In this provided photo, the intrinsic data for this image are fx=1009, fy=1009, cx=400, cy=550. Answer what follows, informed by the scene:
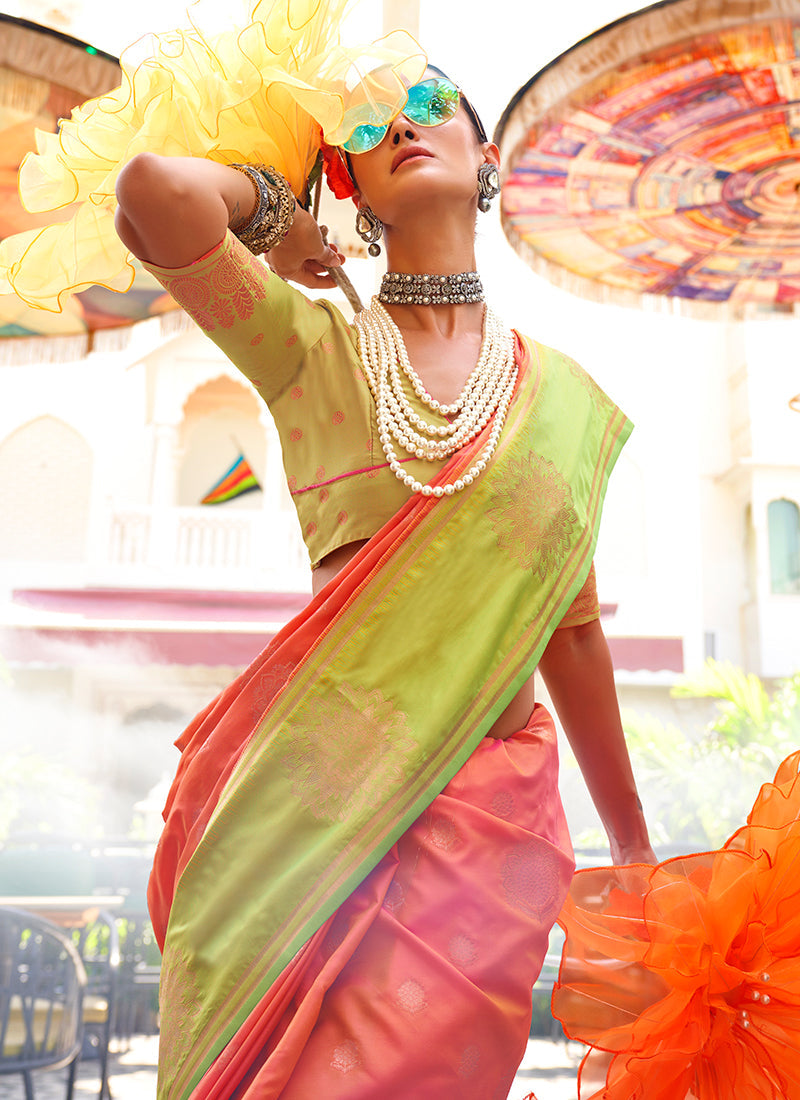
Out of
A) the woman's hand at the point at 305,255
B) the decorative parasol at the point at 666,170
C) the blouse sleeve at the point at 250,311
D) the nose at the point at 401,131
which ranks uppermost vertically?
the decorative parasol at the point at 666,170

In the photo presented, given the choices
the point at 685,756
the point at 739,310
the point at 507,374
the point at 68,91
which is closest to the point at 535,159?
the point at 739,310

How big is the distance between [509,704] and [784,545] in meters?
10.7

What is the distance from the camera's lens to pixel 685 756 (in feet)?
24.3

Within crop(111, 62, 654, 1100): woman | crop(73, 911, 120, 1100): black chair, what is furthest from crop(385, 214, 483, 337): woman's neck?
crop(73, 911, 120, 1100): black chair

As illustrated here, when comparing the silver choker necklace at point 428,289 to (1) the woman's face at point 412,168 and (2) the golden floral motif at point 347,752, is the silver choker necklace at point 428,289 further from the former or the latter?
(2) the golden floral motif at point 347,752

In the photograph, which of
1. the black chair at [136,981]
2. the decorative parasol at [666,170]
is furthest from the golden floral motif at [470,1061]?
the black chair at [136,981]

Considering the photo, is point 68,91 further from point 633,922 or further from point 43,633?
point 43,633

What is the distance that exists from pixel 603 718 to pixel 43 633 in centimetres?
752

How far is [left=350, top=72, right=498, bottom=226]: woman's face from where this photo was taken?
1.17m

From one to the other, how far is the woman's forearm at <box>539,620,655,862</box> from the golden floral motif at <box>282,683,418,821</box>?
308mm

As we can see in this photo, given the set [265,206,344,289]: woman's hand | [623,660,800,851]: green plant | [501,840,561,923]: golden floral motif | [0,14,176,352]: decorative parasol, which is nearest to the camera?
[501,840,561,923]: golden floral motif

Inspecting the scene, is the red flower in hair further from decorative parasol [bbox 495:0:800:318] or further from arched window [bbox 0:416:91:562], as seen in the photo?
arched window [bbox 0:416:91:562]

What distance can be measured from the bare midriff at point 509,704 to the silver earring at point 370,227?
0.42m

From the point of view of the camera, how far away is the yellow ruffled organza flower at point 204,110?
3.39 ft
